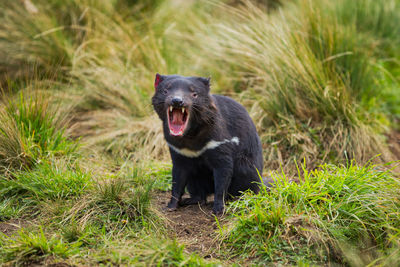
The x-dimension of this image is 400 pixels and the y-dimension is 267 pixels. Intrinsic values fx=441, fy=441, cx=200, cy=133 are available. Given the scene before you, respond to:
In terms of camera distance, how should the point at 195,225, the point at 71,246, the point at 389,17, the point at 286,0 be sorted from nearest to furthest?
the point at 71,246, the point at 195,225, the point at 389,17, the point at 286,0

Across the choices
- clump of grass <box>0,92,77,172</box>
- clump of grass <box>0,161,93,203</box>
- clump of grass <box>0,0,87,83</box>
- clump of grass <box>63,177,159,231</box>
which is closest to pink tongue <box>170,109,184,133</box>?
clump of grass <box>63,177,159,231</box>

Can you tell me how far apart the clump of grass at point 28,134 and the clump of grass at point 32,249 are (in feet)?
3.69

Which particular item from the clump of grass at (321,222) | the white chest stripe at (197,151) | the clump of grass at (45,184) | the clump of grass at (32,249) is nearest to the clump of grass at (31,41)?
the clump of grass at (45,184)

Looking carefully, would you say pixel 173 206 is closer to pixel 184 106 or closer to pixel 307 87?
pixel 184 106

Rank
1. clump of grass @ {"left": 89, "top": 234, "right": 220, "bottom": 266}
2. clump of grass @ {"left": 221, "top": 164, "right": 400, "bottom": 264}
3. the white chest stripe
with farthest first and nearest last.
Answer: the white chest stripe
clump of grass @ {"left": 221, "top": 164, "right": 400, "bottom": 264}
clump of grass @ {"left": 89, "top": 234, "right": 220, "bottom": 266}

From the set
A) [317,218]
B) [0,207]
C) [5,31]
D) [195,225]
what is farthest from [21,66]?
[317,218]

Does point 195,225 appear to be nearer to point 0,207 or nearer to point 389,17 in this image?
point 0,207

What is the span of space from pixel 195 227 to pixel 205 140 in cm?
64

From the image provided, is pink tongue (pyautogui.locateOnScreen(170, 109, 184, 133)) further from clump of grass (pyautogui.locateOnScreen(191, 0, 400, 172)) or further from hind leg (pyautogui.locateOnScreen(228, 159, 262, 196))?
clump of grass (pyautogui.locateOnScreen(191, 0, 400, 172))

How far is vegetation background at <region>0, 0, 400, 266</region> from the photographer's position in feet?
9.03

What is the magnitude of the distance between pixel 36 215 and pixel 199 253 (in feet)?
4.32

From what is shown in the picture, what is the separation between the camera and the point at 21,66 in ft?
19.4

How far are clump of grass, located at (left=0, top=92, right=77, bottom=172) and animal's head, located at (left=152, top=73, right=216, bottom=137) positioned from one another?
1.24 meters

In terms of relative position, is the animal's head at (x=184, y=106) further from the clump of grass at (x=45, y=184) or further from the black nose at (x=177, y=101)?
the clump of grass at (x=45, y=184)
